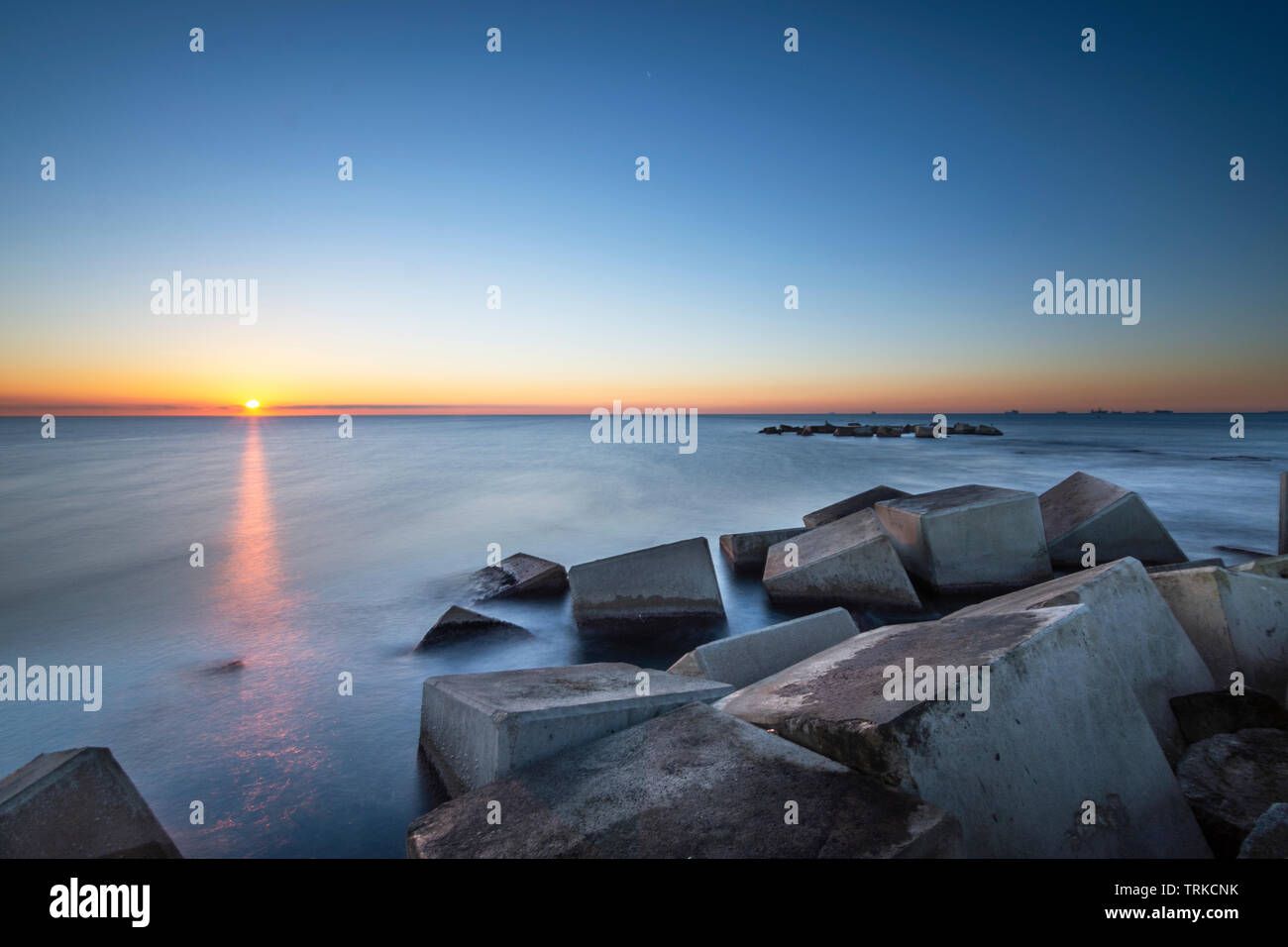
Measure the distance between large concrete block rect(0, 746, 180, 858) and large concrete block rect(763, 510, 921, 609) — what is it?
569cm

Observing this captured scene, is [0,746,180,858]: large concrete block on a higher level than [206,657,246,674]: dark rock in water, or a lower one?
higher

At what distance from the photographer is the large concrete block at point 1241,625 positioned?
3.50 metres

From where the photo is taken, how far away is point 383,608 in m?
7.87

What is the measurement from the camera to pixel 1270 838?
1898 mm

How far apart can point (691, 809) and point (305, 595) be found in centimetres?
779

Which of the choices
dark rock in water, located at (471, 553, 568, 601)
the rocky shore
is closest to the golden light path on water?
the rocky shore

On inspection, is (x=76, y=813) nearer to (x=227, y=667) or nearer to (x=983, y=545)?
Answer: (x=227, y=667)

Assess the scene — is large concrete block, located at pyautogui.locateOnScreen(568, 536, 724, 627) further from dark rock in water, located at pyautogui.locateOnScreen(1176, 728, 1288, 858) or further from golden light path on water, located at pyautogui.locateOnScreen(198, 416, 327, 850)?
dark rock in water, located at pyautogui.locateOnScreen(1176, 728, 1288, 858)

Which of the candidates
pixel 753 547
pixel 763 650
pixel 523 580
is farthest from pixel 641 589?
pixel 753 547

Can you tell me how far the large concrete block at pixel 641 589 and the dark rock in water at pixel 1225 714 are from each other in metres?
4.10

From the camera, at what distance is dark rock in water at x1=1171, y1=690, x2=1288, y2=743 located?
298 cm
